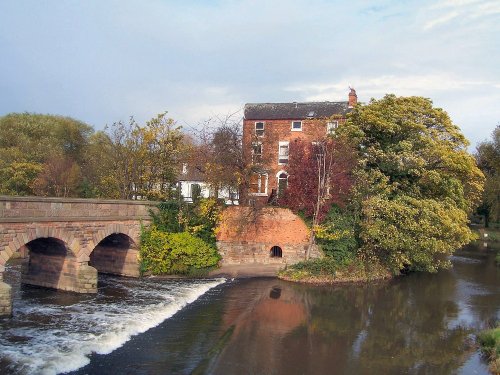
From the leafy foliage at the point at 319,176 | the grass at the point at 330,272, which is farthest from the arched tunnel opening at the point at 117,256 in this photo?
the leafy foliage at the point at 319,176

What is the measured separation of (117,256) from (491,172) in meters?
48.8

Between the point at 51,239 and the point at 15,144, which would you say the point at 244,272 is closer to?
the point at 51,239

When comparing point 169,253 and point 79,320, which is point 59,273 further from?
point 169,253

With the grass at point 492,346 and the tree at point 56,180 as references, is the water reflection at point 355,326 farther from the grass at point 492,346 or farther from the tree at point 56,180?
the tree at point 56,180

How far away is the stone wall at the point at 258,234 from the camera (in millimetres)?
30550

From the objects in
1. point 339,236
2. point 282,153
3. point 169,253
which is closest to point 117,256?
point 169,253

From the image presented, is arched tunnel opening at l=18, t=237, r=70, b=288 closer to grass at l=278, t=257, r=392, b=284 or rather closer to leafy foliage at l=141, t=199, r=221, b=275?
leafy foliage at l=141, t=199, r=221, b=275

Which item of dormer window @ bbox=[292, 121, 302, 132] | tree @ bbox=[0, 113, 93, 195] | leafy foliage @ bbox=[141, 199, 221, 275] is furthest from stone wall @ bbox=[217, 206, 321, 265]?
tree @ bbox=[0, 113, 93, 195]

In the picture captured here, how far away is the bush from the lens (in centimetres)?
2764

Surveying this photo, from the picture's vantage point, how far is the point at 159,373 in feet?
43.0

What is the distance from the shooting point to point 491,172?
58188mm

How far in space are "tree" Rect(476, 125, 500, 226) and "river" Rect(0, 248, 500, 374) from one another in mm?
28635

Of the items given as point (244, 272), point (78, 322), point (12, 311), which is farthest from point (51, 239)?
point (244, 272)

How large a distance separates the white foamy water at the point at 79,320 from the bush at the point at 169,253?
5.36 feet
